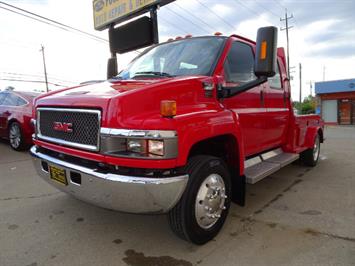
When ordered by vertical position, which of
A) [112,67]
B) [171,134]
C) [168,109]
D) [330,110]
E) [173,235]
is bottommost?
[173,235]

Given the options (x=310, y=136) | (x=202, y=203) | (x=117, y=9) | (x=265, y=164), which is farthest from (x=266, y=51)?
(x=117, y=9)

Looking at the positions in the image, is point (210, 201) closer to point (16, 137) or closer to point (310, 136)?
point (310, 136)

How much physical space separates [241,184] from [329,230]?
1014 mm

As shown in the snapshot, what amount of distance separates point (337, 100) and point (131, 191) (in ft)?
111

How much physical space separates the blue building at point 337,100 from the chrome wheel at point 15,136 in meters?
30.8

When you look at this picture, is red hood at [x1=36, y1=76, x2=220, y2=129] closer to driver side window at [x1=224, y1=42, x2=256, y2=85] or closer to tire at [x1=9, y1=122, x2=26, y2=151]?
driver side window at [x1=224, y1=42, x2=256, y2=85]

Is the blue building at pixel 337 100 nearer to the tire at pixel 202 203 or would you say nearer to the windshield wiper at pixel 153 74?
the windshield wiper at pixel 153 74

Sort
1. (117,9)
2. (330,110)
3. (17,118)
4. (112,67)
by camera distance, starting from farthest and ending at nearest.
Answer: (330,110), (117,9), (17,118), (112,67)

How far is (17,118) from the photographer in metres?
7.49

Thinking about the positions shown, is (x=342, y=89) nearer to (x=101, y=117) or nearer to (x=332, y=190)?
(x=332, y=190)

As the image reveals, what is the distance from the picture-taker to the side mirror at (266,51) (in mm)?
3064

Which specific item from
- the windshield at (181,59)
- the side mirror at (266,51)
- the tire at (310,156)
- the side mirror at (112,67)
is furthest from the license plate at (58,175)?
the tire at (310,156)

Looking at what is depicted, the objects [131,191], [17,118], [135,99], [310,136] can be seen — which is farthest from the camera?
[17,118]

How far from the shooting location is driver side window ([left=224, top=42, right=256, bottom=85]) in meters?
3.71
